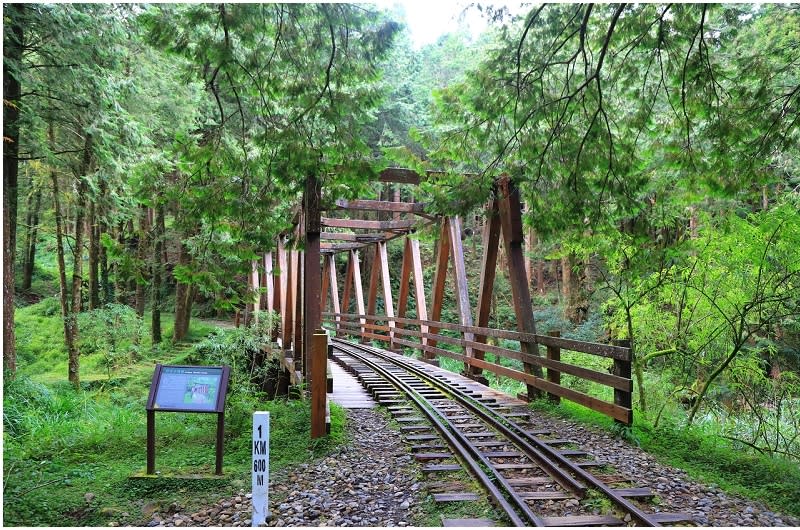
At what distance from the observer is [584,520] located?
153 inches

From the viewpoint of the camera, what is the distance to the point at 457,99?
6.18 m

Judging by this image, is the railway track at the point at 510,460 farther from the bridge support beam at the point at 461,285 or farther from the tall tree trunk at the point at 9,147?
the tall tree trunk at the point at 9,147

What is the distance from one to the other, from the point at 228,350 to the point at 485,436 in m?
4.27

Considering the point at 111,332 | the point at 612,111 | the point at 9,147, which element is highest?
the point at 9,147

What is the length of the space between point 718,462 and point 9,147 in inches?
387

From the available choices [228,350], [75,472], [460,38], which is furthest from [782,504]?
[460,38]

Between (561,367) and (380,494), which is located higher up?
(561,367)

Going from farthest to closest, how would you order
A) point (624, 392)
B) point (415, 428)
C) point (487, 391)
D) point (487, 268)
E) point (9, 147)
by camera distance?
point (487, 268)
point (487, 391)
point (9, 147)
point (415, 428)
point (624, 392)

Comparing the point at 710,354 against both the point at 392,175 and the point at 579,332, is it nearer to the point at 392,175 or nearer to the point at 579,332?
the point at 392,175

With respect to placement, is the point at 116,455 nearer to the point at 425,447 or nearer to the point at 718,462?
the point at 425,447

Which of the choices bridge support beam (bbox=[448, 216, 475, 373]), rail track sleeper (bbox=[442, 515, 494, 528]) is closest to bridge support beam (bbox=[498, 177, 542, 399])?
bridge support beam (bbox=[448, 216, 475, 373])

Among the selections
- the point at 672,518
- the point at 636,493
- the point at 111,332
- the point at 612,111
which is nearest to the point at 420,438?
the point at 636,493

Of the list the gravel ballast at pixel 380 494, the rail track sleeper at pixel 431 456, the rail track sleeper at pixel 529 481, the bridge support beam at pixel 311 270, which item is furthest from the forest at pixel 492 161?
the rail track sleeper at pixel 529 481

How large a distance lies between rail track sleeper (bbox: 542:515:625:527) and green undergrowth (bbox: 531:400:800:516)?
4.69 feet
